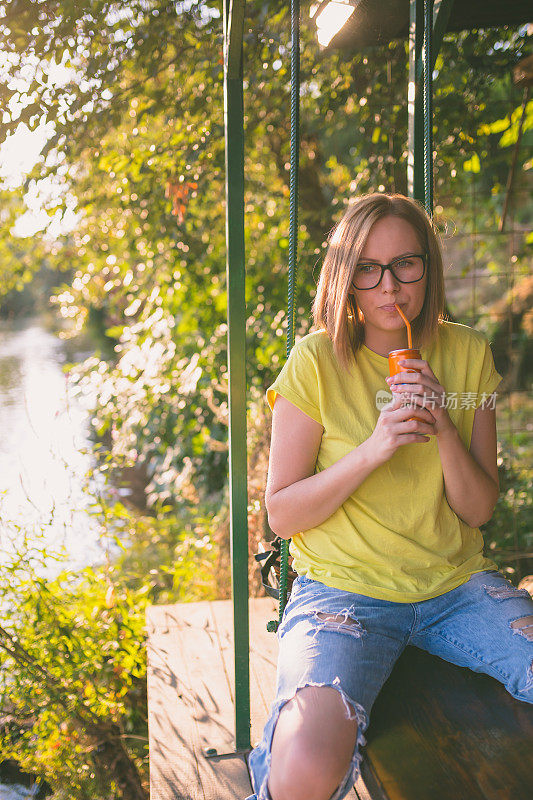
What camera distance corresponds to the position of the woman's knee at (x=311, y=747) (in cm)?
129

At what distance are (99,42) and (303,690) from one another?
3135 mm

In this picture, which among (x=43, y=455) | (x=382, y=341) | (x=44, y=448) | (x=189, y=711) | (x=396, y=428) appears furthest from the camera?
(x=44, y=448)

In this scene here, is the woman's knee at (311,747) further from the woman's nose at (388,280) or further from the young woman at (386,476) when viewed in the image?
the woman's nose at (388,280)

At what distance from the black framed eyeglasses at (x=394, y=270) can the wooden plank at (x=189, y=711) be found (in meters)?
1.54

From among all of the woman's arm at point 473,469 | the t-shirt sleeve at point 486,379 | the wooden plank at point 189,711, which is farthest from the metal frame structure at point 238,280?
the woman's arm at point 473,469

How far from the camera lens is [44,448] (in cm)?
642

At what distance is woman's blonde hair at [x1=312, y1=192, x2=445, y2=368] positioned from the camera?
173 cm

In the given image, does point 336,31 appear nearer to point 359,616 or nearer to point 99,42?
point 99,42

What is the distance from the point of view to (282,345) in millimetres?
3861

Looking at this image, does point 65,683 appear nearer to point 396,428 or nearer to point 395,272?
point 396,428

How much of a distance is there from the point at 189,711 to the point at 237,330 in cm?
137

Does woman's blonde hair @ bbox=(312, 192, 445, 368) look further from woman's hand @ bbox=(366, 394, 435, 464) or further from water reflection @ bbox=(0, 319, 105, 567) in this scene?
water reflection @ bbox=(0, 319, 105, 567)

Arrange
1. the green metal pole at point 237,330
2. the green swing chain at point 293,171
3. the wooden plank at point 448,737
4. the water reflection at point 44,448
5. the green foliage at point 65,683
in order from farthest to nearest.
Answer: the water reflection at point 44,448 < the green foliage at point 65,683 < the green metal pole at point 237,330 < the green swing chain at point 293,171 < the wooden plank at point 448,737

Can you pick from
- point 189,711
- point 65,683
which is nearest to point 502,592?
point 189,711
